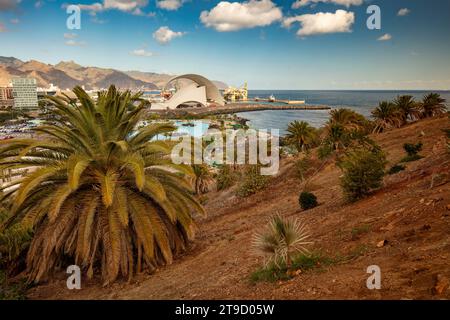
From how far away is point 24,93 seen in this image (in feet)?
589

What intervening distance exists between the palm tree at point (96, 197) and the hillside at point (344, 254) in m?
0.67

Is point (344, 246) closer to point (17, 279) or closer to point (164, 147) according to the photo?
point (164, 147)

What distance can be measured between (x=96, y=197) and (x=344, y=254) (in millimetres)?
5466

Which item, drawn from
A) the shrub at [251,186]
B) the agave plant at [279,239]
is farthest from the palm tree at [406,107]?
the agave plant at [279,239]

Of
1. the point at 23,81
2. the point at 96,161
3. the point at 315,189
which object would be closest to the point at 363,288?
the point at 96,161

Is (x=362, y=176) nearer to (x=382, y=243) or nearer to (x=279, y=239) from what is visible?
(x=382, y=243)

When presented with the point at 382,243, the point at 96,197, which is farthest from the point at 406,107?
the point at 96,197

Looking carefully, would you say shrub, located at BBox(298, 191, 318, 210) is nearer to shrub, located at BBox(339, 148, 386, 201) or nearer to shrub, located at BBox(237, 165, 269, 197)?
shrub, located at BBox(339, 148, 386, 201)

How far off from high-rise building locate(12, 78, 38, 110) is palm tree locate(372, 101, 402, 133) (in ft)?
539

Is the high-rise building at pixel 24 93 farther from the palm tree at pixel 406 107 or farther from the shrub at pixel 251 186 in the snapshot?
the shrub at pixel 251 186

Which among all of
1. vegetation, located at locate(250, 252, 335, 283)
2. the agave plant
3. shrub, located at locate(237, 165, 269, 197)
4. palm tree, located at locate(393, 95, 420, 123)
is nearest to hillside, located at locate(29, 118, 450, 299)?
vegetation, located at locate(250, 252, 335, 283)

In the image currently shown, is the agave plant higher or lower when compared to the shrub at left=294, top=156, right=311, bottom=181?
higher

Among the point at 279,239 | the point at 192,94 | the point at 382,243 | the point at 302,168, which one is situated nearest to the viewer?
the point at 279,239

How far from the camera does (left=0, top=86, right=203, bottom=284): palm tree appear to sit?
7.65 metres
